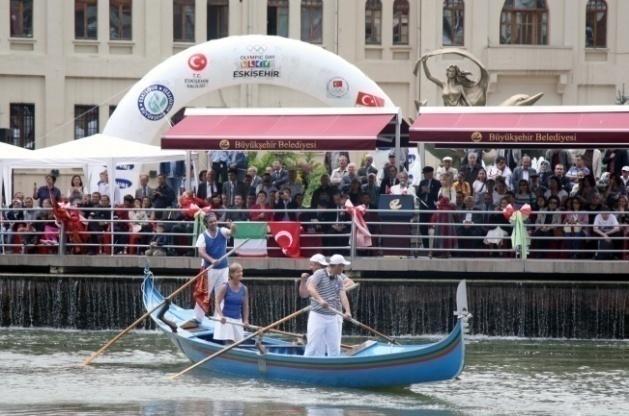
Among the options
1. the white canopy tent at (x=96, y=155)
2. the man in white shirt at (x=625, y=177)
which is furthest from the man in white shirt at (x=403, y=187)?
the white canopy tent at (x=96, y=155)

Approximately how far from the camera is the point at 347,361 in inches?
1147

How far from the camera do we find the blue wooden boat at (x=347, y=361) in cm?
2827

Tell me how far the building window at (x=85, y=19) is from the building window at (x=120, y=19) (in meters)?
0.50

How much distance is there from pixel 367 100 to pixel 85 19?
22.3 meters

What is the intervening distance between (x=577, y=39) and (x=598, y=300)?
2763cm

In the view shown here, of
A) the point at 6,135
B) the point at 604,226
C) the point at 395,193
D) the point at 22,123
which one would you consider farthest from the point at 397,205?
the point at 22,123

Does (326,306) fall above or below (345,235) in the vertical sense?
below

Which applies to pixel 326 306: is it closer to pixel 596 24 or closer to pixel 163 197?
pixel 163 197

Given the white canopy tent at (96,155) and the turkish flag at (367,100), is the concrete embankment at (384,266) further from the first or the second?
the turkish flag at (367,100)

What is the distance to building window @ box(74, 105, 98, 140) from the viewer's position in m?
61.9

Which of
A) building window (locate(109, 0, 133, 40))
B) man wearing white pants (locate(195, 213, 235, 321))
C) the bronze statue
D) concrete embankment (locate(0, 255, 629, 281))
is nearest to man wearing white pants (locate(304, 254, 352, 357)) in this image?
man wearing white pants (locate(195, 213, 235, 321))

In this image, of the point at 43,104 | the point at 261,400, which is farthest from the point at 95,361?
the point at 43,104

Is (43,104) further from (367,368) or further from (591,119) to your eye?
(367,368)

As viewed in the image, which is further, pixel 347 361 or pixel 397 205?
pixel 397 205
